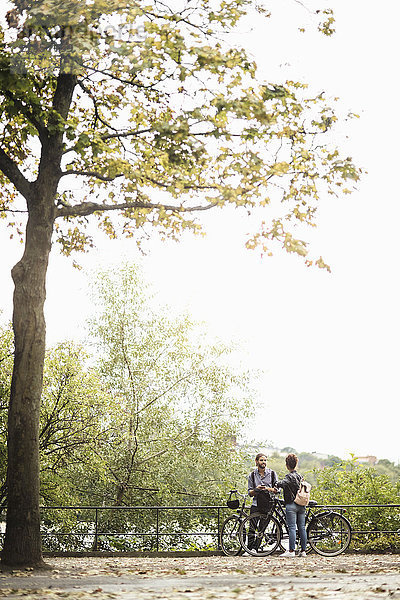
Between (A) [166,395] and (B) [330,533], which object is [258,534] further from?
(A) [166,395]

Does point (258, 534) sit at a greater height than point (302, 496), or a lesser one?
lesser

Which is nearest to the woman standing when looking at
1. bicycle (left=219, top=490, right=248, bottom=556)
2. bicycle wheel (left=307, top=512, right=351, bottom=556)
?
bicycle wheel (left=307, top=512, right=351, bottom=556)

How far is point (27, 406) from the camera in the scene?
10.6m

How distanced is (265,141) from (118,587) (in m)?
8.14

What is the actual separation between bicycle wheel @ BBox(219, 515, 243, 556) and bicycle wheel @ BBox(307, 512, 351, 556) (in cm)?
131

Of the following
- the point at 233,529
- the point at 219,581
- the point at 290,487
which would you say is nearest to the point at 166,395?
the point at 233,529

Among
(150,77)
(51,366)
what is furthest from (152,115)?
(51,366)

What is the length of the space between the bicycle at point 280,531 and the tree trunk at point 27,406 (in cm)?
397

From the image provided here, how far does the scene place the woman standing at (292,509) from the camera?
485 inches

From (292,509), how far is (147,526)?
12165mm

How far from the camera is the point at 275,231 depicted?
40.5ft

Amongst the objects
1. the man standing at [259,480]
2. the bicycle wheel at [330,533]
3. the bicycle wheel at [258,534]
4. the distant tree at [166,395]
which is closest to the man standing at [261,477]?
the man standing at [259,480]

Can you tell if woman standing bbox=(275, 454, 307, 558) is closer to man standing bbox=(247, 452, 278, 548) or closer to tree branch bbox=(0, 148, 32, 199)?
man standing bbox=(247, 452, 278, 548)

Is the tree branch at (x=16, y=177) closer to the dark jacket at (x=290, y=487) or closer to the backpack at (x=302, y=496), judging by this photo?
the dark jacket at (x=290, y=487)
